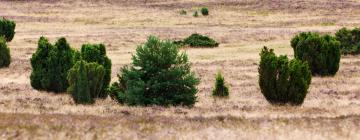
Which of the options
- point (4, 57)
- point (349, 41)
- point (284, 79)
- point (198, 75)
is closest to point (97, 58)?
point (284, 79)

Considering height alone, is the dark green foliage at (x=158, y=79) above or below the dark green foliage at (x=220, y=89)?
above

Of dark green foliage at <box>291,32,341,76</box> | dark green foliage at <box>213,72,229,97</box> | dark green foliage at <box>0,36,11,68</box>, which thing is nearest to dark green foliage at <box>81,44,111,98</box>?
dark green foliage at <box>213,72,229,97</box>

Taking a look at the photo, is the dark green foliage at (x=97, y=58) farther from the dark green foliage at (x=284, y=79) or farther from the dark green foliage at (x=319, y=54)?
the dark green foliage at (x=319, y=54)

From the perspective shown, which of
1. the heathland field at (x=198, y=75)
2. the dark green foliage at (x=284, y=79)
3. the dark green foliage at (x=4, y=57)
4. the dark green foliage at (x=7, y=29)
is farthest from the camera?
the dark green foliage at (x=7, y=29)

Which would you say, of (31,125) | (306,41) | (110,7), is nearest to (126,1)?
(110,7)

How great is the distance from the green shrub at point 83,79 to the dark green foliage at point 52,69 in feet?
12.4

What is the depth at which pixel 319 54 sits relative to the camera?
3225 centimetres

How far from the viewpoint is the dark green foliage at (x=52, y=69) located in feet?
87.7

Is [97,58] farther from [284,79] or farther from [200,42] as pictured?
[200,42]

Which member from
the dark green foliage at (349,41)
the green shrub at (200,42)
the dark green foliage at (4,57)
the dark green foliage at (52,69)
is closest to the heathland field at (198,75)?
the dark green foliage at (4,57)

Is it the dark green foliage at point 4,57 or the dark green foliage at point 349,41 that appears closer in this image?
the dark green foliage at point 4,57

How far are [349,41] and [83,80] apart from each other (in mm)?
24287

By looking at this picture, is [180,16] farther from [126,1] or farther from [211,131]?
[211,131]

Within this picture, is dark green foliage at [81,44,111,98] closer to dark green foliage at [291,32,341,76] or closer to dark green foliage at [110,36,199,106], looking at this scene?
dark green foliage at [110,36,199,106]
